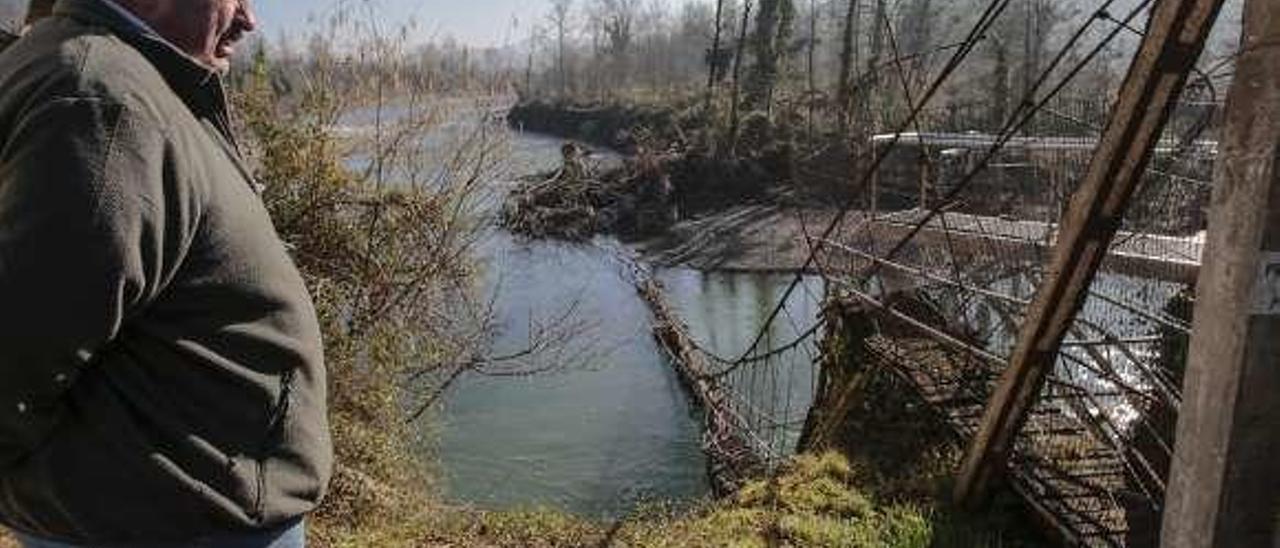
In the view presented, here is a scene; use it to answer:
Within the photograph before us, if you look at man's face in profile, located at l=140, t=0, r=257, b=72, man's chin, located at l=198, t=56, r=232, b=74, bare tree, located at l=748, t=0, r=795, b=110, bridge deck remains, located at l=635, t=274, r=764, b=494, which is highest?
bare tree, located at l=748, t=0, r=795, b=110

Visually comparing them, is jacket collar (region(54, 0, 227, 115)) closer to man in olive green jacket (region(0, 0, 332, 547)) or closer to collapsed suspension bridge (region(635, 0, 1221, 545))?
man in olive green jacket (region(0, 0, 332, 547))

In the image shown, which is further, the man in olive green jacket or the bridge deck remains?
the bridge deck remains

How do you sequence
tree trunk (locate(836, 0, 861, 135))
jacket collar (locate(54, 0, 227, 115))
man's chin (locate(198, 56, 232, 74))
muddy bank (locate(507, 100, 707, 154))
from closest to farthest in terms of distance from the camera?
jacket collar (locate(54, 0, 227, 115)) < man's chin (locate(198, 56, 232, 74)) < tree trunk (locate(836, 0, 861, 135)) < muddy bank (locate(507, 100, 707, 154))

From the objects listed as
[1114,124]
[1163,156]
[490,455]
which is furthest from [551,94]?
[1114,124]

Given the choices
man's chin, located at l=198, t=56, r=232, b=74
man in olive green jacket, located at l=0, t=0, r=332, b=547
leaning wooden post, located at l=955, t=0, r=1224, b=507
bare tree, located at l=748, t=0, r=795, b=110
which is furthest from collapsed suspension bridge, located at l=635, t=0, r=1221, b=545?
bare tree, located at l=748, t=0, r=795, b=110

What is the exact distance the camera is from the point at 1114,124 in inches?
135

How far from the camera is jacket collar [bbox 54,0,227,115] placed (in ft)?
5.14

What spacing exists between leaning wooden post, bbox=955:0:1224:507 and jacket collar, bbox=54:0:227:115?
2.63 m

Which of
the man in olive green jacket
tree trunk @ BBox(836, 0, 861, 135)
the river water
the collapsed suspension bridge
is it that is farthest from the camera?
the river water

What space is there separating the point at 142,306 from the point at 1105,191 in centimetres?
301

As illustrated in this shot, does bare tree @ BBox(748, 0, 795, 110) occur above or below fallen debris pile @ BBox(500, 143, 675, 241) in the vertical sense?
above

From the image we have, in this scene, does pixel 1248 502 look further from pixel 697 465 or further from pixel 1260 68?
pixel 697 465

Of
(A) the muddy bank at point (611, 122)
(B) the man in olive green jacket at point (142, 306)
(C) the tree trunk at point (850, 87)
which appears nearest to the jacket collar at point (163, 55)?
(B) the man in olive green jacket at point (142, 306)

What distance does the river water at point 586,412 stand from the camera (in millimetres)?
12438
